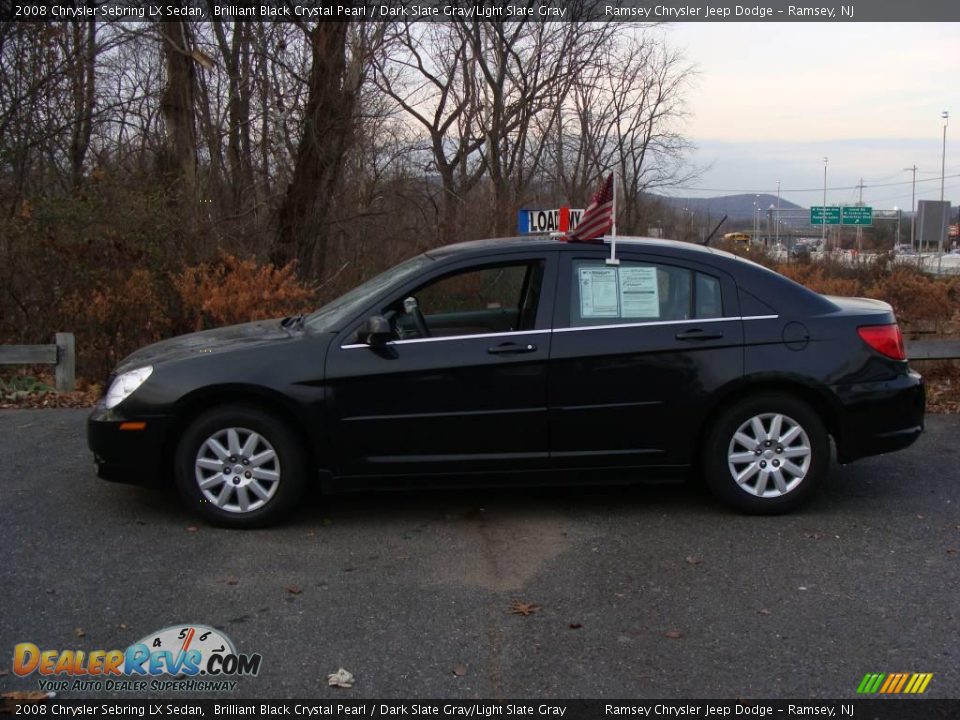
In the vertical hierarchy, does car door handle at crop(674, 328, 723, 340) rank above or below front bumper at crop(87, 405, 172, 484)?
above

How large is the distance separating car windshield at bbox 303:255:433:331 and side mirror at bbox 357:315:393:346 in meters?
0.16

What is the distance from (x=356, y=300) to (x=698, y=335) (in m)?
2.07

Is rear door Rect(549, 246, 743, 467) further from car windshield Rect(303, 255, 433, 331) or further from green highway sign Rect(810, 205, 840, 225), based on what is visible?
green highway sign Rect(810, 205, 840, 225)

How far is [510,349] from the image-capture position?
5391 mm

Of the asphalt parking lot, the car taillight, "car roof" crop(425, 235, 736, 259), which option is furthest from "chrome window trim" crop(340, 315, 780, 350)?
the asphalt parking lot

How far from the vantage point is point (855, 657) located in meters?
3.82

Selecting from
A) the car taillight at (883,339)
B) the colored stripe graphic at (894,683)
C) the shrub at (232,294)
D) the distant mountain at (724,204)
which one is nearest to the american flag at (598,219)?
the car taillight at (883,339)

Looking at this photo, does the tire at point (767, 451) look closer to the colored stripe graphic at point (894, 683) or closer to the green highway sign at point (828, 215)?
the colored stripe graphic at point (894, 683)

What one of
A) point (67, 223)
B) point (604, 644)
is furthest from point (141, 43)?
point (604, 644)

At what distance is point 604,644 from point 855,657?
1.02 metres

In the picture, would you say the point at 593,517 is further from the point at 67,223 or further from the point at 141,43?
the point at 141,43

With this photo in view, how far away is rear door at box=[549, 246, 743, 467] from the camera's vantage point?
5414mm

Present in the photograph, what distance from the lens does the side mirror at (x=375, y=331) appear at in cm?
522

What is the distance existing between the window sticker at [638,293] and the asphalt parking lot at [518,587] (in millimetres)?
1240
